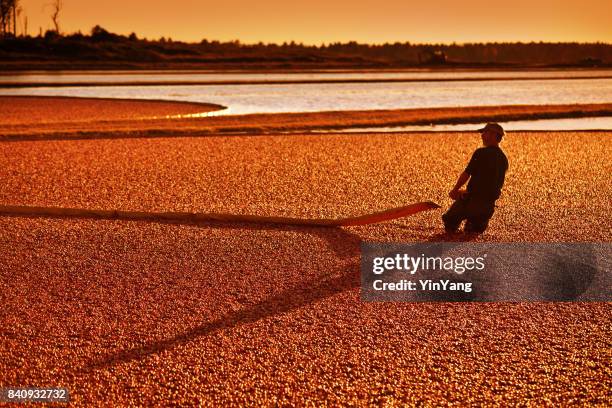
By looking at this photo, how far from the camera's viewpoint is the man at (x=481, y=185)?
8.84 m

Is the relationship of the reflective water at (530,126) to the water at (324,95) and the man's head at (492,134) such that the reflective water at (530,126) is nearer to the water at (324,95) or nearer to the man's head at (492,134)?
the water at (324,95)

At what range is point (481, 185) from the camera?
905cm

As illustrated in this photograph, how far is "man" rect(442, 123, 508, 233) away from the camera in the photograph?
884 centimetres

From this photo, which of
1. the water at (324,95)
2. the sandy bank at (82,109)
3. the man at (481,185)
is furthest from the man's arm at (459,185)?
the water at (324,95)

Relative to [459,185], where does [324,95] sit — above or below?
above

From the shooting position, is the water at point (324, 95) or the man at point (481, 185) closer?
the man at point (481, 185)

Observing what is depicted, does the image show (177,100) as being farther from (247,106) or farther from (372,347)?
(372,347)

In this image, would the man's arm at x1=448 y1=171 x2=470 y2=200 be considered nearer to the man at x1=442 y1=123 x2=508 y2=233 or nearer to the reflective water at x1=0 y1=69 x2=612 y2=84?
the man at x1=442 y1=123 x2=508 y2=233

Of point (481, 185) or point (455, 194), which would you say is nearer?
point (455, 194)

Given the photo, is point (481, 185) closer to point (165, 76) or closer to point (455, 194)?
point (455, 194)

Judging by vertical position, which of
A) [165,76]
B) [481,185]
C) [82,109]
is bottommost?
[82,109]

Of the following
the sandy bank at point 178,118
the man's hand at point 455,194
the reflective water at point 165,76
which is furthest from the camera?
the reflective water at point 165,76

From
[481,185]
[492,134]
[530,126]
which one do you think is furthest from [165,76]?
[492,134]

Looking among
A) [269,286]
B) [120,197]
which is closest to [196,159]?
[120,197]
